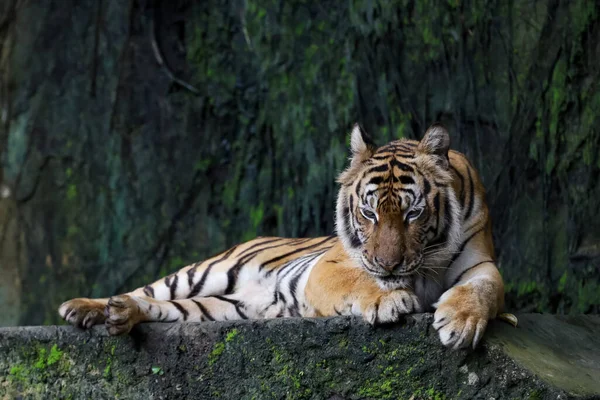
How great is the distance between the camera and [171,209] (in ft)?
23.0

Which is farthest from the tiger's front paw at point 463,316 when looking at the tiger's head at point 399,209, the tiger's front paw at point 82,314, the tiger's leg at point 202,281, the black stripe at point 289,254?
the tiger's leg at point 202,281

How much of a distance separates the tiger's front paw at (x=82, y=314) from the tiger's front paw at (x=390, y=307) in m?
1.11

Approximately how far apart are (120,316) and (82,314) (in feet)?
0.65

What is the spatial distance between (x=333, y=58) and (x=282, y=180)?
98cm

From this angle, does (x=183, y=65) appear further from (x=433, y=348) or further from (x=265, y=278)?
(x=433, y=348)

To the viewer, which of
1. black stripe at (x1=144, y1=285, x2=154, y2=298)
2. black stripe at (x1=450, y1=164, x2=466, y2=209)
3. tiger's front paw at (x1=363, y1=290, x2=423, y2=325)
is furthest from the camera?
black stripe at (x1=144, y1=285, x2=154, y2=298)

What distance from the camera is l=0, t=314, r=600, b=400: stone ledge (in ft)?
9.44

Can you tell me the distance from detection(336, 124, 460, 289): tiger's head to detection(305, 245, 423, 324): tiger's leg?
0.21 ft

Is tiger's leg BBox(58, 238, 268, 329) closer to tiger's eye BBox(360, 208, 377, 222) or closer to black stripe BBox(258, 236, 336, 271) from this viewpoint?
black stripe BBox(258, 236, 336, 271)

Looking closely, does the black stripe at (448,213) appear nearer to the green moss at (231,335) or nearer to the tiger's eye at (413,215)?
the tiger's eye at (413,215)

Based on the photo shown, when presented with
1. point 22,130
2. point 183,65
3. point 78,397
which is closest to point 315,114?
point 183,65

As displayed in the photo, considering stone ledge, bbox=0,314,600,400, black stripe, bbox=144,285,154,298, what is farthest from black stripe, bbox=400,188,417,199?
black stripe, bbox=144,285,154,298

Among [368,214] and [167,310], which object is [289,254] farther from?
[368,214]

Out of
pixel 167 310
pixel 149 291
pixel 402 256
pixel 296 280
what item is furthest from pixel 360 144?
pixel 149 291
